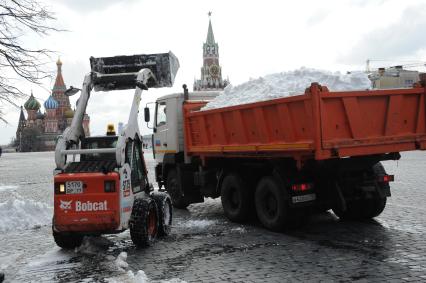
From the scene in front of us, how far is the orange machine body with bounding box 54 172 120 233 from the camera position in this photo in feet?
24.1

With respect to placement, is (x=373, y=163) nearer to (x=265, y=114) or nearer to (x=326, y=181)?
(x=326, y=181)

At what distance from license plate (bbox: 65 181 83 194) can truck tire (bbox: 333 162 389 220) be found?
4.62 m

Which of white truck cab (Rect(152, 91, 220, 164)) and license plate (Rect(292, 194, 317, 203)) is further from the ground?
white truck cab (Rect(152, 91, 220, 164))

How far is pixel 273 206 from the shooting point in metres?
9.01

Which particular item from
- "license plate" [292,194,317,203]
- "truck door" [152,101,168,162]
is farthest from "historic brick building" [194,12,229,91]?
"license plate" [292,194,317,203]

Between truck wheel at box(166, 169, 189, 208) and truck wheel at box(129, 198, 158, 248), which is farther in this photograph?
truck wheel at box(166, 169, 189, 208)

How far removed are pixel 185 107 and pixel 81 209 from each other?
14.6 ft

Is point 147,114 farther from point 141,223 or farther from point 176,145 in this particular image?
point 141,223

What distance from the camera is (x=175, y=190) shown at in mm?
12227

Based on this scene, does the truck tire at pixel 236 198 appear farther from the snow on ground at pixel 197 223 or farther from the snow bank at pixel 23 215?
the snow bank at pixel 23 215

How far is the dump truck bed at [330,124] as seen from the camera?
7.55m

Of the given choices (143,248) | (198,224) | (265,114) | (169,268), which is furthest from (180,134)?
(169,268)

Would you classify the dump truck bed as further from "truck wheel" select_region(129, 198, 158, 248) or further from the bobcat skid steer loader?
"truck wheel" select_region(129, 198, 158, 248)

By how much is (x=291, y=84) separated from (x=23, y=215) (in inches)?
261
